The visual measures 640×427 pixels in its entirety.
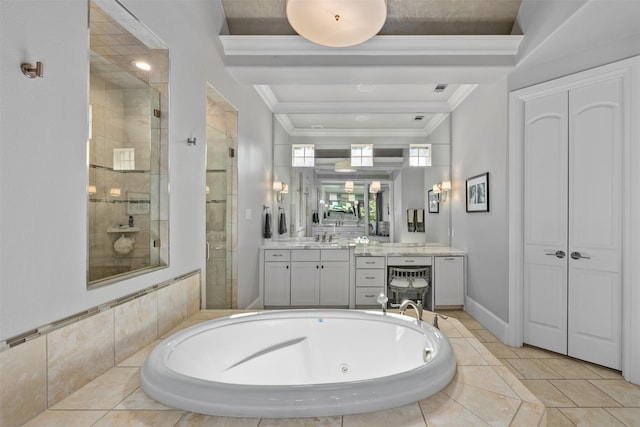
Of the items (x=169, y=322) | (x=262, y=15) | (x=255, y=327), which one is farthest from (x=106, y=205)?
(x=262, y=15)

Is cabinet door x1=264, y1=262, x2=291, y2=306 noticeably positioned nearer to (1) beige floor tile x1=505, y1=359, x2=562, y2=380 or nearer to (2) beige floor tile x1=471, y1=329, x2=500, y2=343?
(2) beige floor tile x1=471, y1=329, x2=500, y2=343

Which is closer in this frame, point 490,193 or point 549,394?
point 549,394

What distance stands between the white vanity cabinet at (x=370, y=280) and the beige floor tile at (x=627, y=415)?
2177mm

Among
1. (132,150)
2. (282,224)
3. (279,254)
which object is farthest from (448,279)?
(132,150)

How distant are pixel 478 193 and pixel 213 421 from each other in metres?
3.27

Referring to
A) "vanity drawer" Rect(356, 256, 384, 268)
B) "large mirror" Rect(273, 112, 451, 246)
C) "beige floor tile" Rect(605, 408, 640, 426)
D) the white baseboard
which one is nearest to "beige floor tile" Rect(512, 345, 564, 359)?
the white baseboard

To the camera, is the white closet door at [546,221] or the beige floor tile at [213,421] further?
the white closet door at [546,221]

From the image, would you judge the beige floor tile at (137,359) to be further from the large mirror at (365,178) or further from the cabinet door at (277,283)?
the large mirror at (365,178)

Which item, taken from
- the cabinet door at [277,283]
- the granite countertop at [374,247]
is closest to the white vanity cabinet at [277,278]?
the cabinet door at [277,283]

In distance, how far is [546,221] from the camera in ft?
8.92

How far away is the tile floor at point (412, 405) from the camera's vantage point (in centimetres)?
104

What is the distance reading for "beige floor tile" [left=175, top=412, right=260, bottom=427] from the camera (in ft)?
3.35

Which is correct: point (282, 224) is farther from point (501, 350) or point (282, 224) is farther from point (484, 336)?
point (501, 350)

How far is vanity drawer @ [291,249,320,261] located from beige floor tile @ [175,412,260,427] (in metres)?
2.82
